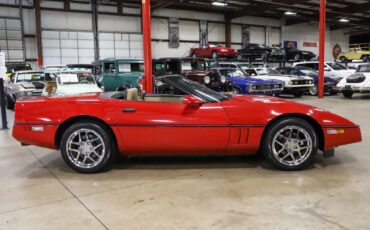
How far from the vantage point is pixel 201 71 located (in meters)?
12.6

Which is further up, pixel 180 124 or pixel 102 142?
pixel 180 124

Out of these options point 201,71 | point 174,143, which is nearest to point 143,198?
point 174,143

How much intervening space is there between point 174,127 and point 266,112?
1.05m

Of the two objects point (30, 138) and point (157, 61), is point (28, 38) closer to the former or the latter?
point (157, 61)

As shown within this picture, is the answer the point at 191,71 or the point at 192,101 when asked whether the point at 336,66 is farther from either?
the point at 192,101

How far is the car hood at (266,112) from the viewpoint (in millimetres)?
3873

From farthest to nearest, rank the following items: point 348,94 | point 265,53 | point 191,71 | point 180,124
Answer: point 265,53, point 348,94, point 191,71, point 180,124

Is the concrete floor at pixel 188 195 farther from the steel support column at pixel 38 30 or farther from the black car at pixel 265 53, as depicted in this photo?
the steel support column at pixel 38 30

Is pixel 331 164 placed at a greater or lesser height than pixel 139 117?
lesser

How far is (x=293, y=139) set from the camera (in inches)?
154

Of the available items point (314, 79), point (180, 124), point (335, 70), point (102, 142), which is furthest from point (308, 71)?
point (102, 142)

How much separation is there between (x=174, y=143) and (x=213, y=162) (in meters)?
0.71

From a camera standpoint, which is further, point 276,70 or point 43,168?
point 276,70

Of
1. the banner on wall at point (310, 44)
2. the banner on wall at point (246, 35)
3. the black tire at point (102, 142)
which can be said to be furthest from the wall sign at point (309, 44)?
the black tire at point (102, 142)
